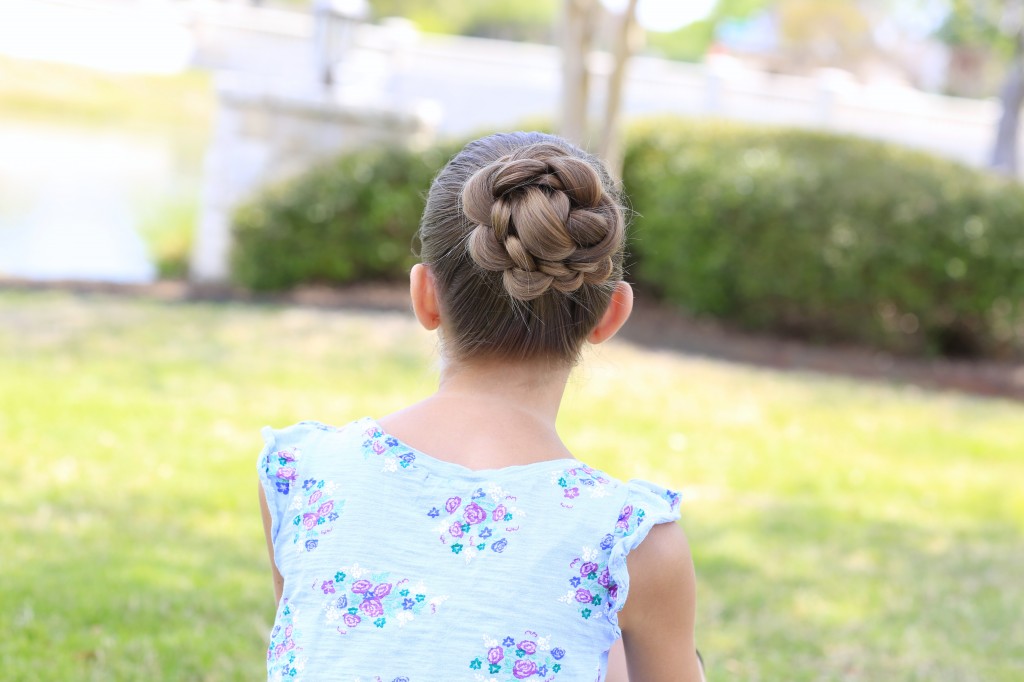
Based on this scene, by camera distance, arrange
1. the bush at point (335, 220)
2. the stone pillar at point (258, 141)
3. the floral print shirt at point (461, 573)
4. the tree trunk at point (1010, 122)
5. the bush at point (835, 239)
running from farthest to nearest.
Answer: the tree trunk at point (1010, 122), the stone pillar at point (258, 141), the bush at point (335, 220), the bush at point (835, 239), the floral print shirt at point (461, 573)

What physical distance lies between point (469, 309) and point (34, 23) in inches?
902

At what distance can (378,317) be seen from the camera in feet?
29.8

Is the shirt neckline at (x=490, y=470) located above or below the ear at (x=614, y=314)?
below

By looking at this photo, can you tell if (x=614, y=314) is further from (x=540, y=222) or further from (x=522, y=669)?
(x=522, y=669)

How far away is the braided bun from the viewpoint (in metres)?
1.58

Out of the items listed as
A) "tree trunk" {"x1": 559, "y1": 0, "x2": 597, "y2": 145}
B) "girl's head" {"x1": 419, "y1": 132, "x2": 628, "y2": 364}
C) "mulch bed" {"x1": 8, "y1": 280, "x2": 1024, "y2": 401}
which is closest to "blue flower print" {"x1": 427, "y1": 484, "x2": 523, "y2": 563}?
"girl's head" {"x1": 419, "y1": 132, "x2": 628, "y2": 364}

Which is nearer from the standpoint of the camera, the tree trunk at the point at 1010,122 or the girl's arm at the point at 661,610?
the girl's arm at the point at 661,610

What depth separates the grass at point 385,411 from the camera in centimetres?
349

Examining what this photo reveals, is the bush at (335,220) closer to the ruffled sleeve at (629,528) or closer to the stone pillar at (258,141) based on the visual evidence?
the stone pillar at (258,141)

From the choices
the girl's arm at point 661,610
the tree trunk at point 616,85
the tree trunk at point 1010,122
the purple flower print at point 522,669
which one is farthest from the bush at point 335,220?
the tree trunk at point 1010,122

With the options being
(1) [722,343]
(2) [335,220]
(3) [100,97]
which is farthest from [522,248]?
(3) [100,97]

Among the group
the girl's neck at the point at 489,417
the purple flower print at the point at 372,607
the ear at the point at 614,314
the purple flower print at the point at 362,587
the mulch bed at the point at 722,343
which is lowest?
the mulch bed at the point at 722,343

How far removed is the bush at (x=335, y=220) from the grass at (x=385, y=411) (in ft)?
3.95

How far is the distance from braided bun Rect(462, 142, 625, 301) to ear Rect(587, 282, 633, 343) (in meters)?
0.14
